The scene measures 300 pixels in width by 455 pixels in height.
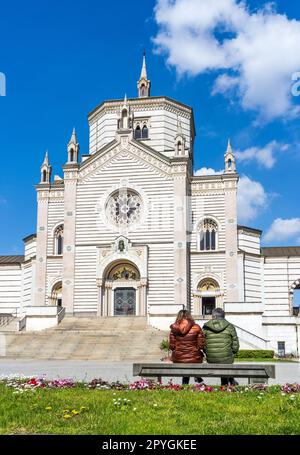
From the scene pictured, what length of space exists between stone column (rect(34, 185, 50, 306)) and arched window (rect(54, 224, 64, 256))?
0.85m

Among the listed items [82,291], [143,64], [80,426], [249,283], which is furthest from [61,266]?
[80,426]

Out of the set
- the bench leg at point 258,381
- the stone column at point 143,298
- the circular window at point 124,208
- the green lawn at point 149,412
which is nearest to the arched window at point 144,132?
the circular window at point 124,208

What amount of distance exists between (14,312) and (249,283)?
70.4 ft

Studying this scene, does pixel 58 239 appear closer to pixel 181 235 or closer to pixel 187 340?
pixel 181 235

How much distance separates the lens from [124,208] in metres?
45.8

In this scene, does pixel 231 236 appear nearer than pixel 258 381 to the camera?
No

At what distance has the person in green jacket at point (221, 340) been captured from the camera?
13688 millimetres

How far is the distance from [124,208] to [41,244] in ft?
26.1

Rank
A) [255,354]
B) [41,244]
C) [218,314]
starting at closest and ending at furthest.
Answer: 1. [218,314]
2. [255,354]
3. [41,244]

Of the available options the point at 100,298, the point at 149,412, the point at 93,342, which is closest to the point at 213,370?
the point at 149,412

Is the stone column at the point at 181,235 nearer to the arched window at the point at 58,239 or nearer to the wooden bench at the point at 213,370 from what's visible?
the arched window at the point at 58,239

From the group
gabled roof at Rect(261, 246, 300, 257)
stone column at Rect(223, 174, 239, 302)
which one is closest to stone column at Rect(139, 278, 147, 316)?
stone column at Rect(223, 174, 239, 302)

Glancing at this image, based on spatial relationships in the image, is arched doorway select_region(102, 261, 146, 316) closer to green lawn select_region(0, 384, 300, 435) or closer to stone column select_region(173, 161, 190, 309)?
stone column select_region(173, 161, 190, 309)
